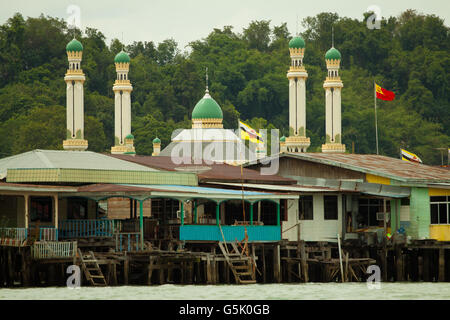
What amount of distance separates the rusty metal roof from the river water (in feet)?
34.2

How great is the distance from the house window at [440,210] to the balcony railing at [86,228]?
1516 cm

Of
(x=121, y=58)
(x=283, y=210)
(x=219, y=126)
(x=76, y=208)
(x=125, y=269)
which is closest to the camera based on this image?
(x=125, y=269)

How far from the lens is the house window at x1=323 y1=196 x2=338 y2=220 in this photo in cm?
5956

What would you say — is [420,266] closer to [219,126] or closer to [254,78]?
[219,126]

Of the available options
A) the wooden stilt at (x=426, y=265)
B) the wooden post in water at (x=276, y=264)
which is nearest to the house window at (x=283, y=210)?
the wooden post in water at (x=276, y=264)

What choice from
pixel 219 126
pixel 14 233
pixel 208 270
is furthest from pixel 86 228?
pixel 219 126

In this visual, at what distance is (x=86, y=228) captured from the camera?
54.5 m

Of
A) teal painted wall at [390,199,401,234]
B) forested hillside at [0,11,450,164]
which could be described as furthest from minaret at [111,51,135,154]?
teal painted wall at [390,199,401,234]

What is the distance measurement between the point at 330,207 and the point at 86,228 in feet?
39.2

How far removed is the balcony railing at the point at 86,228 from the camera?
176 ft

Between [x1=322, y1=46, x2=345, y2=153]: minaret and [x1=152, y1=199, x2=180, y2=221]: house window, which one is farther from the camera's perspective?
[x1=322, y1=46, x2=345, y2=153]: minaret

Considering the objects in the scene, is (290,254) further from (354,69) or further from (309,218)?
(354,69)

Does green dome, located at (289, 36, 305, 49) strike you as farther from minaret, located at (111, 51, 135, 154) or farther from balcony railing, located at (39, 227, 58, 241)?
balcony railing, located at (39, 227, 58, 241)
